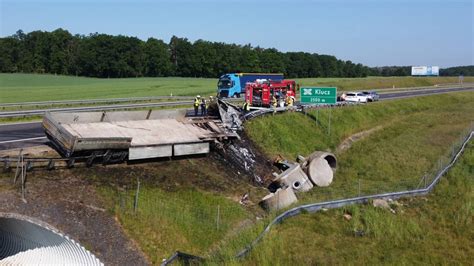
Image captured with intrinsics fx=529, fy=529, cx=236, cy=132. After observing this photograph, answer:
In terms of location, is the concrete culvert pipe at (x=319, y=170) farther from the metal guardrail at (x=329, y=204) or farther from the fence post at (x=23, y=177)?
the fence post at (x=23, y=177)

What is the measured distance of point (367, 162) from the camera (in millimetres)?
34562

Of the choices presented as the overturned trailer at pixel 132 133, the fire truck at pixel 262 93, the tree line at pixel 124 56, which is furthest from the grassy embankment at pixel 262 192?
the tree line at pixel 124 56

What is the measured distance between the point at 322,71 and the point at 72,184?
516 ft

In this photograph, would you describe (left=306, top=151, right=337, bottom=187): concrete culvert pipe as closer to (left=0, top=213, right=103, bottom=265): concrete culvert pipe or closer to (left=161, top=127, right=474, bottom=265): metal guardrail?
(left=161, top=127, right=474, bottom=265): metal guardrail

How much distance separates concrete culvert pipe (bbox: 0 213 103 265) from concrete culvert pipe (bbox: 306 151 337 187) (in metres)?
14.5

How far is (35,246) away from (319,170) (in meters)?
15.6

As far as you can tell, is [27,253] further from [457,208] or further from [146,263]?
[457,208]

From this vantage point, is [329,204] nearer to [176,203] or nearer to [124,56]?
[176,203]

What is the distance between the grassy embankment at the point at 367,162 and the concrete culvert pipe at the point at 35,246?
Result: 4538 mm

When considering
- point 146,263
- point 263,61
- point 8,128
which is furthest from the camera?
point 263,61

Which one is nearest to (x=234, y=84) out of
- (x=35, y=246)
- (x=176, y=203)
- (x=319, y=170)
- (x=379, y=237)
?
(x=319, y=170)

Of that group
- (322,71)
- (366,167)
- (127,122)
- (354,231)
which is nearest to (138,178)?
(127,122)

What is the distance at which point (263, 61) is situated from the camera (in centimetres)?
15312

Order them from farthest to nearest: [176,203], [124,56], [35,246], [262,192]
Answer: [124,56]
[262,192]
[176,203]
[35,246]
